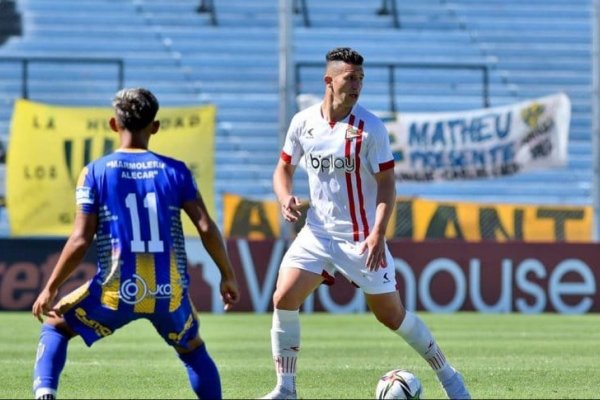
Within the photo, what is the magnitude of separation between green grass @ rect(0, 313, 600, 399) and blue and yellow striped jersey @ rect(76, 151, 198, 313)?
2.05 m

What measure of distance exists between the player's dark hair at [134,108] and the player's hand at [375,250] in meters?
1.86

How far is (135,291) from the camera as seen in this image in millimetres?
6902

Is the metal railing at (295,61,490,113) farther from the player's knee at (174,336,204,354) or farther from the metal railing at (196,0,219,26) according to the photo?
the player's knee at (174,336,204,354)

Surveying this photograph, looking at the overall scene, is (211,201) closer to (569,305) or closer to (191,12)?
(569,305)

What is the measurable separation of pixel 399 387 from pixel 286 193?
1.36m

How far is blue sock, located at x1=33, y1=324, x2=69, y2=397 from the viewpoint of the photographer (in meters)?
6.91

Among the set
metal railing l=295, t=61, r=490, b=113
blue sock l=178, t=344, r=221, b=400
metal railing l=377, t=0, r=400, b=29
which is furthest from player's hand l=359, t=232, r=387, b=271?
metal railing l=377, t=0, r=400, b=29

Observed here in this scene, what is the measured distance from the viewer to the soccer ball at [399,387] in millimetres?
8172

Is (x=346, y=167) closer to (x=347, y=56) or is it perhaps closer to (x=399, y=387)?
(x=347, y=56)

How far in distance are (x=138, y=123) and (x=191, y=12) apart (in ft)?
72.8

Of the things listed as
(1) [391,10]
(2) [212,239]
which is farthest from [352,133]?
(1) [391,10]

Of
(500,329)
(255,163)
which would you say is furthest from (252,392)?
(255,163)

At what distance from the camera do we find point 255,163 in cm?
2702

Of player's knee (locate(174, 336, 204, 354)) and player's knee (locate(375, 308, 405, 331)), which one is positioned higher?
player's knee (locate(174, 336, 204, 354))
